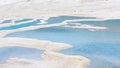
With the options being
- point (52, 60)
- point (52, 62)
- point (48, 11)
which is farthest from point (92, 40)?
point (48, 11)

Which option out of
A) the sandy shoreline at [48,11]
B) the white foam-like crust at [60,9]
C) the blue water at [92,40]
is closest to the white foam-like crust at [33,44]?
the sandy shoreline at [48,11]

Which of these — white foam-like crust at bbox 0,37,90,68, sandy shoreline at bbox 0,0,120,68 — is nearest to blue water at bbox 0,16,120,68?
white foam-like crust at bbox 0,37,90,68

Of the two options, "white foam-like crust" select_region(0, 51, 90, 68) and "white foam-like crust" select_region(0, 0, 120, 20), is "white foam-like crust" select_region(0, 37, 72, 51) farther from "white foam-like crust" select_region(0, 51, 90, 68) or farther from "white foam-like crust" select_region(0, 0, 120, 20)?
"white foam-like crust" select_region(0, 0, 120, 20)

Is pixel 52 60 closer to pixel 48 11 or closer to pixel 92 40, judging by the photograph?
pixel 92 40

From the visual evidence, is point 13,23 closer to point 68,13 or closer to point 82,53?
point 68,13

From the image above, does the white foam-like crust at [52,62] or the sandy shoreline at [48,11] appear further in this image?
the sandy shoreline at [48,11]

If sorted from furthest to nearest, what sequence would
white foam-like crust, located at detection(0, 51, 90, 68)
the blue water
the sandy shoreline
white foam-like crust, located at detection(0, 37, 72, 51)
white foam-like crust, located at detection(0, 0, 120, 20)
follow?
white foam-like crust, located at detection(0, 0, 120, 20)
the sandy shoreline
white foam-like crust, located at detection(0, 37, 72, 51)
the blue water
white foam-like crust, located at detection(0, 51, 90, 68)

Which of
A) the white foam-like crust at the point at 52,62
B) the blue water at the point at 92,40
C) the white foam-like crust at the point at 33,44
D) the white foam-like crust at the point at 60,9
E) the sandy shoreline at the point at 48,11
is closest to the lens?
the white foam-like crust at the point at 52,62

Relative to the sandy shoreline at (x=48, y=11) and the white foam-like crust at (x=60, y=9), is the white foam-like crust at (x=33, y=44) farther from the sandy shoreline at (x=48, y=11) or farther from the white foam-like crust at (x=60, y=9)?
the white foam-like crust at (x=60, y=9)
